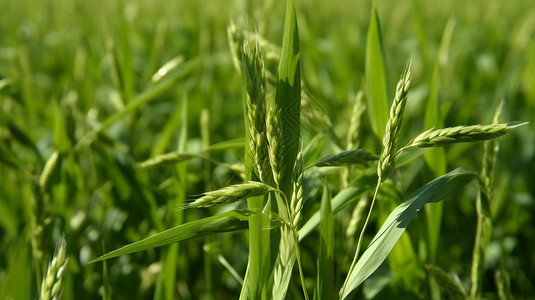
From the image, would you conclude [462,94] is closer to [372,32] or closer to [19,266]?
[372,32]

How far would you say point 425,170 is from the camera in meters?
1.09

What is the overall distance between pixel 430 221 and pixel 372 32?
0.44 m

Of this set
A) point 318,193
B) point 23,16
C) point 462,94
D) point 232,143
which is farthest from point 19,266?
point 23,16

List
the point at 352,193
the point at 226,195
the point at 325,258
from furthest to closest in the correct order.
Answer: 1. the point at 352,193
2. the point at 325,258
3. the point at 226,195

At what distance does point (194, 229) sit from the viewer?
2.33 feet

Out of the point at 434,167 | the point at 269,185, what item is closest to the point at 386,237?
the point at 269,185

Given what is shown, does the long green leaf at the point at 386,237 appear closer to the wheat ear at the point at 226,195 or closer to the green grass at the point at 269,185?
the green grass at the point at 269,185

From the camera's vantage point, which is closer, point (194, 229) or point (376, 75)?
point (194, 229)

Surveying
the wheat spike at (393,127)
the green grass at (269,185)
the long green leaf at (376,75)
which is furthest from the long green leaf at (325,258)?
the long green leaf at (376,75)

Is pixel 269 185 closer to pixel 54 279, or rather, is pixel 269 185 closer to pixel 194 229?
pixel 194 229

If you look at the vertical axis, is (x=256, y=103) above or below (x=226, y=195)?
above

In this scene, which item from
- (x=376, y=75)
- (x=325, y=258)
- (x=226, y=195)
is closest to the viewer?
(x=226, y=195)

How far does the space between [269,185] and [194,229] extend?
0.14 metres

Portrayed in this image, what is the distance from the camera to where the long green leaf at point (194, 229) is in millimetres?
667
